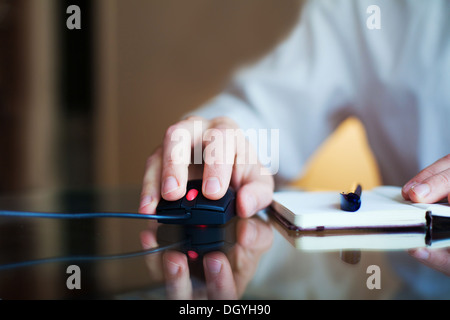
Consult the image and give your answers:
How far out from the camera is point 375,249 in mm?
337

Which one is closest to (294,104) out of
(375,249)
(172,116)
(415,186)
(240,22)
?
(415,186)

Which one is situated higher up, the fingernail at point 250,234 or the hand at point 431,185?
the hand at point 431,185

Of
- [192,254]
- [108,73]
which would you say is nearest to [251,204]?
[192,254]

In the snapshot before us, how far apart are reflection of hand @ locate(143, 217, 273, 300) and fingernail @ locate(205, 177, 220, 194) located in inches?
2.7

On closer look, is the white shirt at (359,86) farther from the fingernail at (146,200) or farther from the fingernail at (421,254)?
the fingernail at (421,254)

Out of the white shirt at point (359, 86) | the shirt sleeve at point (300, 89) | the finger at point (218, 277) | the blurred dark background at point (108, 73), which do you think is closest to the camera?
the finger at point (218, 277)

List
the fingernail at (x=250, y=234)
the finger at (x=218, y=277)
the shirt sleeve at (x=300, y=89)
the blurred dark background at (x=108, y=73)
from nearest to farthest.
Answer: the finger at (x=218, y=277), the fingernail at (x=250, y=234), the shirt sleeve at (x=300, y=89), the blurred dark background at (x=108, y=73)

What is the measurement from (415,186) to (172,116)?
1.94m

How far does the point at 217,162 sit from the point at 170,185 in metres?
0.07

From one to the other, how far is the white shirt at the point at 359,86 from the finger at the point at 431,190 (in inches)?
15.8

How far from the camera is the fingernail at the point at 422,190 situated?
44 cm

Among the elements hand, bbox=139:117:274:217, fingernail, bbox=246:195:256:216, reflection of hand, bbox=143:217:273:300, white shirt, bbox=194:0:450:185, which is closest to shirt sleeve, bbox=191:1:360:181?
white shirt, bbox=194:0:450:185

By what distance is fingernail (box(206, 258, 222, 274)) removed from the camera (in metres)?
0.28

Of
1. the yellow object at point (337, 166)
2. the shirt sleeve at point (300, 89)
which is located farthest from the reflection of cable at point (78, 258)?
the yellow object at point (337, 166)
